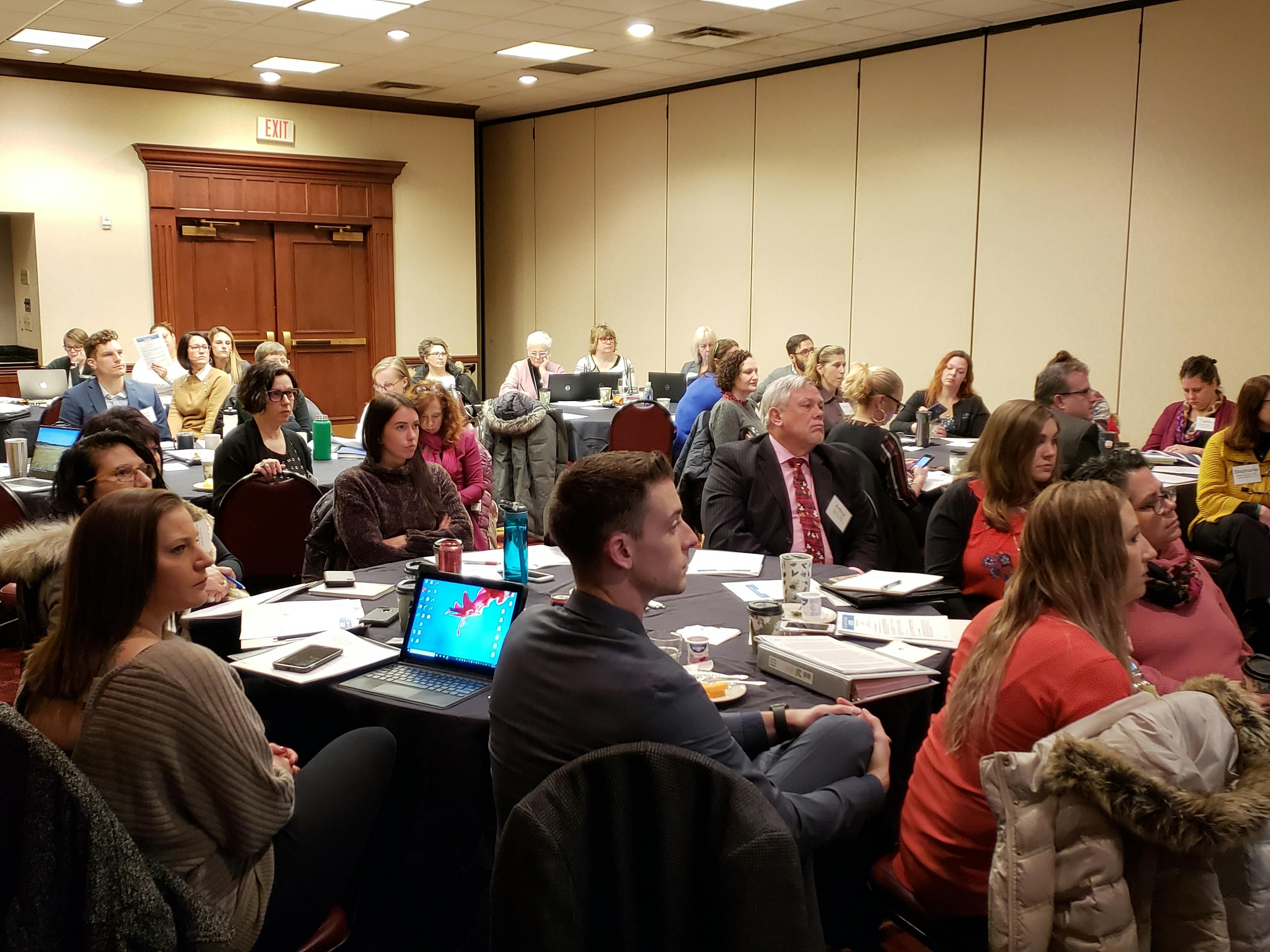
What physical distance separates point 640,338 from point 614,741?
404 inches

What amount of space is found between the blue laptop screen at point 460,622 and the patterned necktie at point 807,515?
1724 mm

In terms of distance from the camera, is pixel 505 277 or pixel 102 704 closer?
pixel 102 704

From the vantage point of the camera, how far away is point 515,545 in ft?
10.8

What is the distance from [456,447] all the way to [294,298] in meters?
7.13

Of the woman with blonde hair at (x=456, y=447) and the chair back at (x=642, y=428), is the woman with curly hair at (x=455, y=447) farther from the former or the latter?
the chair back at (x=642, y=428)

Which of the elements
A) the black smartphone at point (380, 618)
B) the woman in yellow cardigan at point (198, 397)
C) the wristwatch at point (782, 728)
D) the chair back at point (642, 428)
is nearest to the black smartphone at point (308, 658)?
the black smartphone at point (380, 618)

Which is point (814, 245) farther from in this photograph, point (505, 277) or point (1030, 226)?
point (505, 277)

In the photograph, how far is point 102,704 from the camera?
1.80 metres

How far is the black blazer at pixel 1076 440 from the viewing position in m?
4.84

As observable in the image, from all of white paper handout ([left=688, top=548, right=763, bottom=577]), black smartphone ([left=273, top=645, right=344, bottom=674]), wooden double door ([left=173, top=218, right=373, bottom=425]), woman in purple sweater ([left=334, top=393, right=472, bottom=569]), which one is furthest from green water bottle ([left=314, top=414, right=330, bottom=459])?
wooden double door ([left=173, top=218, right=373, bottom=425])

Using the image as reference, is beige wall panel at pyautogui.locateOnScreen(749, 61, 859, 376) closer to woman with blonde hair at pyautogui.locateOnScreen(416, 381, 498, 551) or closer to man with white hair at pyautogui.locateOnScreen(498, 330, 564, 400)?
man with white hair at pyautogui.locateOnScreen(498, 330, 564, 400)

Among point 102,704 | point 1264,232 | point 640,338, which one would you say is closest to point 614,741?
point 102,704

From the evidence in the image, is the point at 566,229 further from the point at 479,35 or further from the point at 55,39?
the point at 55,39

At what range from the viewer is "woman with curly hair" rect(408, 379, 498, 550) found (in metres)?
5.29
